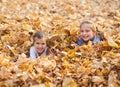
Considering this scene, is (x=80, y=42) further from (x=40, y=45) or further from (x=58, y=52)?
(x=40, y=45)

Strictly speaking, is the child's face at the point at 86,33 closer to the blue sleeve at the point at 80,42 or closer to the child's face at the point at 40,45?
the blue sleeve at the point at 80,42

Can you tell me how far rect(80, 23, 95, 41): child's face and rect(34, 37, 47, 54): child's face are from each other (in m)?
0.63

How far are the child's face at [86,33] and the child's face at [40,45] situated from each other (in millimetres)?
631

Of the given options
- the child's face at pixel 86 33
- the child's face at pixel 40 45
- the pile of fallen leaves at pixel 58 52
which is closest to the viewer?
the pile of fallen leaves at pixel 58 52

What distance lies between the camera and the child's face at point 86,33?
564 centimetres

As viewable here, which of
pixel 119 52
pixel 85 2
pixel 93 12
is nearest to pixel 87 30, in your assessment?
pixel 119 52

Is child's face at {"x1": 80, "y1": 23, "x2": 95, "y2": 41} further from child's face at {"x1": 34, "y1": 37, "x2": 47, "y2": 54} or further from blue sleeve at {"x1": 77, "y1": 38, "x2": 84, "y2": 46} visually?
child's face at {"x1": 34, "y1": 37, "x2": 47, "y2": 54}

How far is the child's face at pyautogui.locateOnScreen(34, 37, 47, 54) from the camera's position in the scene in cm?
551

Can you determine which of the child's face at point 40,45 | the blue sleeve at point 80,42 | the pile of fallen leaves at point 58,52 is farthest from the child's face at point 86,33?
the child's face at point 40,45

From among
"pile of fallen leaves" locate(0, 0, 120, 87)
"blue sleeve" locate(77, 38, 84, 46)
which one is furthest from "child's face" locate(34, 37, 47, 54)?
"blue sleeve" locate(77, 38, 84, 46)

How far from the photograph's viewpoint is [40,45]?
5.53 meters

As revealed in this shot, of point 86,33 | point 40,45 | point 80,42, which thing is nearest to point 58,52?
point 40,45

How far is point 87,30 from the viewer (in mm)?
5711

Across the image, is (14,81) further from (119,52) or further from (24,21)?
(24,21)
